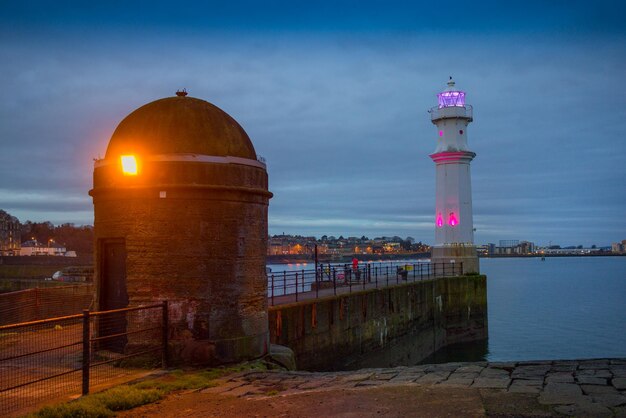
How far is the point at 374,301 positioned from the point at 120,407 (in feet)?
51.6

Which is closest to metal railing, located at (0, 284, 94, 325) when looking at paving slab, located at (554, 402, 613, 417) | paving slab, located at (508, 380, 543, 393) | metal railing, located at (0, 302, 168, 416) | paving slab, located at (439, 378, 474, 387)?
metal railing, located at (0, 302, 168, 416)

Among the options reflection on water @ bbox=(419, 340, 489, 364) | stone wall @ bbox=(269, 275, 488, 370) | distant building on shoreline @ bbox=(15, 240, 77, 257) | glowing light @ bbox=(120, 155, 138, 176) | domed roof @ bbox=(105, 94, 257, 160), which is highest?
domed roof @ bbox=(105, 94, 257, 160)

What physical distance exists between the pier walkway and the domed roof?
12.2 ft

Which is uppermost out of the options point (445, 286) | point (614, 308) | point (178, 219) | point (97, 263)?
point (178, 219)

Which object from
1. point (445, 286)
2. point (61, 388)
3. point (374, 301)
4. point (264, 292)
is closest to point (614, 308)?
point (445, 286)

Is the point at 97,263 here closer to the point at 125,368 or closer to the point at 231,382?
the point at 125,368

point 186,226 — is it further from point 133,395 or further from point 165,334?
point 133,395

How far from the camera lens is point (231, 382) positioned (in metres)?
8.39

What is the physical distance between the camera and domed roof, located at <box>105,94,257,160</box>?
9586mm

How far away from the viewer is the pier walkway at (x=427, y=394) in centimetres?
641

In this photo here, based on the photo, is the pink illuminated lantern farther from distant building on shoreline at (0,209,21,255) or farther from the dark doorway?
distant building on shoreline at (0,209,21,255)

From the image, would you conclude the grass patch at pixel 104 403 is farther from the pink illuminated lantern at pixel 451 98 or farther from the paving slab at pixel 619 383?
the pink illuminated lantern at pixel 451 98

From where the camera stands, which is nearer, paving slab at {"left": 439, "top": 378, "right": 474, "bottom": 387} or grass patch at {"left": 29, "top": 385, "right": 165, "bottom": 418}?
grass patch at {"left": 29, "top": 385, "right": 165, "bottom": 418}

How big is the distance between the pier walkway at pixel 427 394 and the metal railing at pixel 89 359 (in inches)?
50.5
